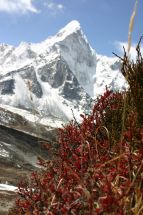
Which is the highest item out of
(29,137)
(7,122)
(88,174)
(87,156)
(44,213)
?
(7,122)

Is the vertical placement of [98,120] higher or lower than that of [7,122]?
lower

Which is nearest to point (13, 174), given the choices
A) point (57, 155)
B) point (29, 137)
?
point (29, 137)

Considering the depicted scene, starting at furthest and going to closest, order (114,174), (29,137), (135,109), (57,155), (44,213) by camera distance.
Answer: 1. (29,137)
2. (57,155)
3. (135,109)
4. (44,213)
5. (114,174)

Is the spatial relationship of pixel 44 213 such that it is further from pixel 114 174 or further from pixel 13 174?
pixel 13 174

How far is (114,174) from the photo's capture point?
4.08 meters

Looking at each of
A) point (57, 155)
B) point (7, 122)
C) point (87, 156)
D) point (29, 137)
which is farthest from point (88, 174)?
point (7, 122)

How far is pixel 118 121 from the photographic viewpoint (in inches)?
260

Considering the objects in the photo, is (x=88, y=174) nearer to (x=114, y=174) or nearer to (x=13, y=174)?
(x=114, y=174)

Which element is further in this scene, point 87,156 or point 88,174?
point 87,156

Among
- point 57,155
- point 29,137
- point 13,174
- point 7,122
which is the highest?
point 7,122

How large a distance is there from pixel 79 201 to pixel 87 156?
898mm

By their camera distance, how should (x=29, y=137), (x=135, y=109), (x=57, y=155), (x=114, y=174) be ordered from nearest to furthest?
(x=114, y=174), (x=135, y=109), (x=57, y=155), (x=29, y=137)

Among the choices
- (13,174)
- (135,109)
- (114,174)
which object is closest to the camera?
(114,174)

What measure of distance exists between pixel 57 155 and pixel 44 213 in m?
2.32
